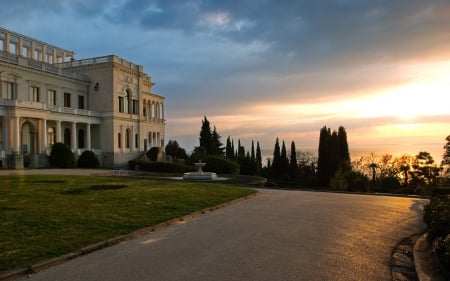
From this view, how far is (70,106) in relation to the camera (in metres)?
48.8

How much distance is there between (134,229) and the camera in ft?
28.1

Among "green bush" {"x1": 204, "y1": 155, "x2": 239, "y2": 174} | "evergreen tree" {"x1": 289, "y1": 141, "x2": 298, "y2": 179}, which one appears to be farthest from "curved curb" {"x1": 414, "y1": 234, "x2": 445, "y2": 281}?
"evergreen tree" {"x1": 289, "y1": 141, "x2": 298, "y2": 179}

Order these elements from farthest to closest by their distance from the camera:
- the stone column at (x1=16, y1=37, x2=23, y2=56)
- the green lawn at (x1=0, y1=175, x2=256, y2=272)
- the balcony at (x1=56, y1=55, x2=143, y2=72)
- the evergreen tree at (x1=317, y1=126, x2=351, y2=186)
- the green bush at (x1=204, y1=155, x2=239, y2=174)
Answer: the evergreen tree at (x1=317, y1=126, x2=351, y2=186), the stone column at (x1=16, y1=37, x2=23, y2=56), the balcony at (x1=56, y1=55, x2=143, y2=72), the green bush at (x1=204, y1=155, x2=239, y2=174), the green lawn at (x1=0, y1=175, x2=256, y2=272)

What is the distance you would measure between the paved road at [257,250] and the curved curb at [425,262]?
0.49 m

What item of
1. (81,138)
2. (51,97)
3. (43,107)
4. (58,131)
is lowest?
(81,138)

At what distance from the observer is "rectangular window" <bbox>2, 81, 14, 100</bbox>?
129ft

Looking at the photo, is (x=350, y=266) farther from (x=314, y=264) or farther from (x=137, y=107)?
(x=137, y=107)

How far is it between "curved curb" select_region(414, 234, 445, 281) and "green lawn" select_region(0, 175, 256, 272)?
567 centimetres

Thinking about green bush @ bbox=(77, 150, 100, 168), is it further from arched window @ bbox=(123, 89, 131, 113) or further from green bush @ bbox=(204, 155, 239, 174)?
arched window @ bbox=(123, 89, 131, 113)

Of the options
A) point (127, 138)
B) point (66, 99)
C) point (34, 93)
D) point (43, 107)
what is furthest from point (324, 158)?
point (34, 93)

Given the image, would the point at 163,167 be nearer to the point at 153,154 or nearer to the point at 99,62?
the point at 153,154

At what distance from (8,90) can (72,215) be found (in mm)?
36424

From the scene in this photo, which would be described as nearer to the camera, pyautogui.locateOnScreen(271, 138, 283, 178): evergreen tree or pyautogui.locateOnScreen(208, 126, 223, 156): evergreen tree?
pyautogui.locateOnScreen(271, 138, 283, 178): evergreen tree

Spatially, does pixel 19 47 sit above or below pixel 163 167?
above
